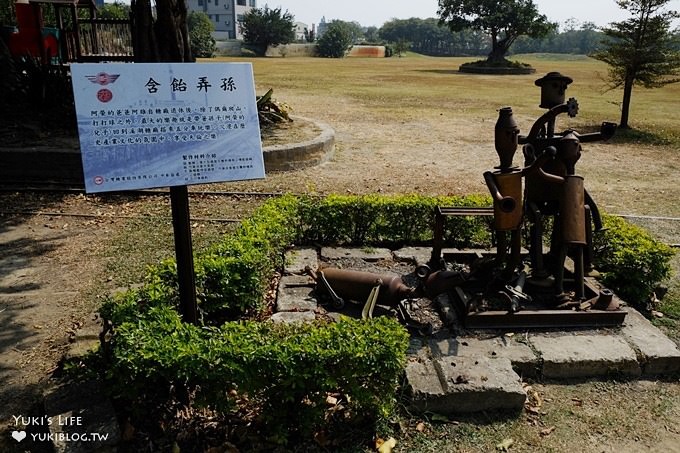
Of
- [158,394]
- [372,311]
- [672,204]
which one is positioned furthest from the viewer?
[672,204]

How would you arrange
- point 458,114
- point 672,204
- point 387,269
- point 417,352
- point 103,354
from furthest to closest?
point 458,114 < point 672,204 < point 387,269 < point 417,352 < point 103,354

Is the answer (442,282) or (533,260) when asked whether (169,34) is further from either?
(533,260)

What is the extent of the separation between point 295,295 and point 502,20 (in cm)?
4402

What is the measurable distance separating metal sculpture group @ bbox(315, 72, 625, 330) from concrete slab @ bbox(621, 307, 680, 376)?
16cm

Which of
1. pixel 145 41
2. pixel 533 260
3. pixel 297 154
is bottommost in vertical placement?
pixel 533 260

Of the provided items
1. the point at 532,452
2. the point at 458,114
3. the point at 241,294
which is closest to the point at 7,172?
the point at 241,294

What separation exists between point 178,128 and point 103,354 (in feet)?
4.63

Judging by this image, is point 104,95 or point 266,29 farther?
point 266,29

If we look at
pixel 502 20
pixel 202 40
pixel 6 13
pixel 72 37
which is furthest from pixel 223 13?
pixel 72 37

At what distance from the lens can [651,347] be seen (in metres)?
3.84

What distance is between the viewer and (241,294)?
401 centimetres

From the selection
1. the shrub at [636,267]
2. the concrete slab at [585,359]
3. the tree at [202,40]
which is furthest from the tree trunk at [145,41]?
the tree at [202,40]

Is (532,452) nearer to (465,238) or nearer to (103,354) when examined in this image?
(103,354)

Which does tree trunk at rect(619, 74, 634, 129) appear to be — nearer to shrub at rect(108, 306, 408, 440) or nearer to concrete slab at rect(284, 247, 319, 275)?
concrete slab at rect(284, 247, 319, 275)
